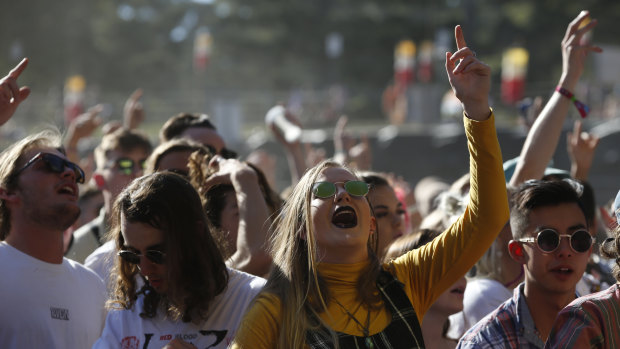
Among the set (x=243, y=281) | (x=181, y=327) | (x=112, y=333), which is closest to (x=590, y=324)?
(x=243, y=281)

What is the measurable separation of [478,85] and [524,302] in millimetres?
868

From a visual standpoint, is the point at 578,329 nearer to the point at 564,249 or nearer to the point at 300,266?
the point at 564,249

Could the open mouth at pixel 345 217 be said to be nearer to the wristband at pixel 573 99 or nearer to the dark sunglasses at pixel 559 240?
the dark sunglasses at pixel 559 240

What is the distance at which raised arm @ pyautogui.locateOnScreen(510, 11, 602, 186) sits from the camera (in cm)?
419

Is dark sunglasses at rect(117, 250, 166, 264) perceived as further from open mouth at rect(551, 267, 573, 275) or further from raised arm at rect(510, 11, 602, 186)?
raised arm at rect(510, 11, 602, 186)

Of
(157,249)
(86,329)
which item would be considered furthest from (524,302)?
(86,329)

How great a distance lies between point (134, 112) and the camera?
677 centimetres

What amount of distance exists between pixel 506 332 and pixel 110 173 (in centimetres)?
274

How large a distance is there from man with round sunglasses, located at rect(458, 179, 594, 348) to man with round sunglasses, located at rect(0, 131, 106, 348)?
147 cm

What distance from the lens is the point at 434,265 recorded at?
10.00ft

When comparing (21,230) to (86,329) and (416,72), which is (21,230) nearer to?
(86,329)

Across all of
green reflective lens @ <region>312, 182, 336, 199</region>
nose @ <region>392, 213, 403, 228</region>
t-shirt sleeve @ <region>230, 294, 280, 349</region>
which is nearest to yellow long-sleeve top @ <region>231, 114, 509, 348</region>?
t-shirt sleeve @ <region>230, 294, 280, 349</region>

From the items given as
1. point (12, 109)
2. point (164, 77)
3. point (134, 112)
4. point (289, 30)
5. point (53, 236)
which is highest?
point (12, 109)

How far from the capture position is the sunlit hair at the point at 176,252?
312 centimetres
